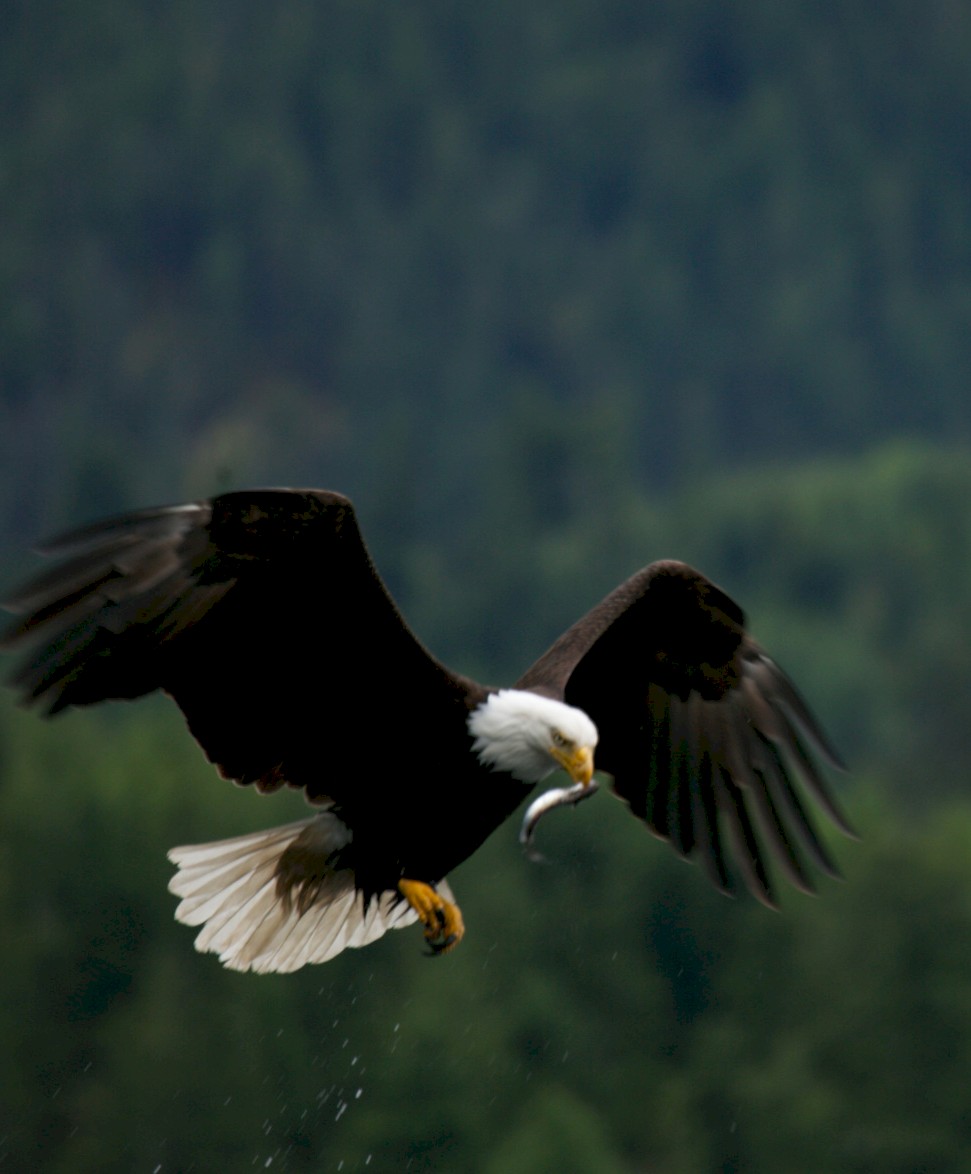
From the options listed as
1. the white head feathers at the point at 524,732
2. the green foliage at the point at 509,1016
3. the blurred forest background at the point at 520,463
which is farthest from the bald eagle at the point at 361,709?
the green foliage at the point at 509,1016

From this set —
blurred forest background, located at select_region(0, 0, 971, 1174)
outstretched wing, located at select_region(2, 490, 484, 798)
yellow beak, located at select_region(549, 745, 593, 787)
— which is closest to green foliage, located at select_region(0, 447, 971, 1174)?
blurred forest background, located at select_region(0, 0, 971, 1174)

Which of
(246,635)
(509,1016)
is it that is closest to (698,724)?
(246,635)

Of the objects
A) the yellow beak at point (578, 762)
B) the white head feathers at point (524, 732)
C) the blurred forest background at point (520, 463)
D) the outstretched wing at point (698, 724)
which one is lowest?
the blurred forest background at point (520, 463)

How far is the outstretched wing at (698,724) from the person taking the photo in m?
6.54

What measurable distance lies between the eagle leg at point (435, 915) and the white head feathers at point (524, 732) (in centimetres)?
47

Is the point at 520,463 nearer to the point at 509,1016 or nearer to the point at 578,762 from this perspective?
the point at 509,1016

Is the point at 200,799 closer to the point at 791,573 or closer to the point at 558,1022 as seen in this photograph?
the point at 558,1022

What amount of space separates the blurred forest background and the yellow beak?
5.73 metres

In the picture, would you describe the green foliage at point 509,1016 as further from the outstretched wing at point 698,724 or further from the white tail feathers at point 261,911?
the white tail feathers at point 261,911

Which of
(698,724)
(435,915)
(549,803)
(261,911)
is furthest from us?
(698,724)

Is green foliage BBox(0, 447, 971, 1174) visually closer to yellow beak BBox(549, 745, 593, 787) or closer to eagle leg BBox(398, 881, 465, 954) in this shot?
eagle leg BBox(398, 881, 465, 954)

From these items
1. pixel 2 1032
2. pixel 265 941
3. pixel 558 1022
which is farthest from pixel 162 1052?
pixel 265 941

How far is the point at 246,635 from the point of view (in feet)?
18.0

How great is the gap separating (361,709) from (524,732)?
41cm
